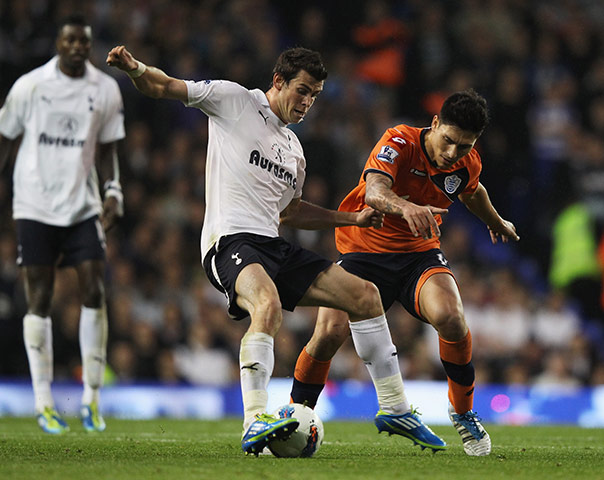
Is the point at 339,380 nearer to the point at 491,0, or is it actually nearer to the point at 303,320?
the point at 303,320

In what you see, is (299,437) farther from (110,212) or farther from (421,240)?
(110,212)

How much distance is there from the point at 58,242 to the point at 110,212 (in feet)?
1.46

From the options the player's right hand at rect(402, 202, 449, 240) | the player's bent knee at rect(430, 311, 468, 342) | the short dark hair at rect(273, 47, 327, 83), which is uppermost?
the short dark hair at rect(273, 47, 327, 83)

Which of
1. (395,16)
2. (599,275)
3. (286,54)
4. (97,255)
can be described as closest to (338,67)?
(395,16)

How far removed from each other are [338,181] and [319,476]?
372 inches

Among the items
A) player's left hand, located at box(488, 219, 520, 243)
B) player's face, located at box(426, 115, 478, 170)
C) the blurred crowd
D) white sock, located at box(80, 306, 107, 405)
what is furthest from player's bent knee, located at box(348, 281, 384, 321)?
the blurred crowd

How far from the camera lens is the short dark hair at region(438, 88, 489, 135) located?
6.06 metres

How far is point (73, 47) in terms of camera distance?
7.96 m

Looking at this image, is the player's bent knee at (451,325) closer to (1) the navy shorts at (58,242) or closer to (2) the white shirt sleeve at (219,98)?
→ (2) the white shirt sleeve at (219,98)

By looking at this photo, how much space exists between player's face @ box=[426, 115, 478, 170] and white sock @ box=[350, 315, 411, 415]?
1025mm

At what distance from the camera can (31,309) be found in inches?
313

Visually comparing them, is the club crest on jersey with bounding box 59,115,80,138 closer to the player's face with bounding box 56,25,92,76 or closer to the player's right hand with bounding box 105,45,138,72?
the player's face with bounding box 56,25,92,76

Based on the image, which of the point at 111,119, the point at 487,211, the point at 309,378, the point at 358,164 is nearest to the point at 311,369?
the point at 309,378

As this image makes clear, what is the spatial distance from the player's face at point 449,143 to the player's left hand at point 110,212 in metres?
2.78
